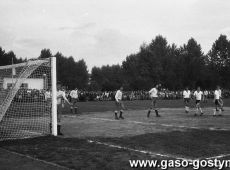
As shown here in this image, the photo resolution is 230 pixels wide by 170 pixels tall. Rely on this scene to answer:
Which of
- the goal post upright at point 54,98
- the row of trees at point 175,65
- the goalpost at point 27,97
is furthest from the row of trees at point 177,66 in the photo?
the goal post upright at point 54,98

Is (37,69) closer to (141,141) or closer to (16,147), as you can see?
(16,147)

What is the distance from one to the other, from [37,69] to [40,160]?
697 centimetres

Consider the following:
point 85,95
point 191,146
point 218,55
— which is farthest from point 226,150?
point 218,55

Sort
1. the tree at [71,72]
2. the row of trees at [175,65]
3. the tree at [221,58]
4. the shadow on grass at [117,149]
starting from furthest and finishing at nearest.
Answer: the tree at [71,72], the tree at [221,58], the row of trees at [175,65], the shadow on grass at [117,149]

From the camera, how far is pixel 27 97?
16094 millimetres

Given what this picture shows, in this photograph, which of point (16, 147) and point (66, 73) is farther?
point (66, 73)

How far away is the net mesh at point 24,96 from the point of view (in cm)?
1495

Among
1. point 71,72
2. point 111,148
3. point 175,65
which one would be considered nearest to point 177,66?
point 175,65

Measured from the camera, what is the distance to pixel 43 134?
582 inches

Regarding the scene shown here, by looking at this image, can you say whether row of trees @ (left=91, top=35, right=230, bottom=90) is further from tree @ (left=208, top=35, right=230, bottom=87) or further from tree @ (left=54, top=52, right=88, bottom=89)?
tree @ (left=54, top=52, right=88, bottom=89)

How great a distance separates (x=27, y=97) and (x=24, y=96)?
0.53 ft

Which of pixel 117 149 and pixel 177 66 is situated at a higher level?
pixel 177 66

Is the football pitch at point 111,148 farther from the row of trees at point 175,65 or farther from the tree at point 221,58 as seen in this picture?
the tree at point 221,58

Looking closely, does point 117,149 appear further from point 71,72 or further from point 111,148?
point 71,72
